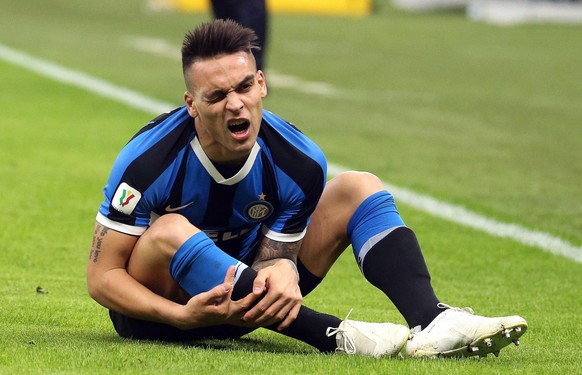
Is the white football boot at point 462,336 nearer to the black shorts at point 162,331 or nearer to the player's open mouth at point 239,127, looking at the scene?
the black shorts at point 162,331

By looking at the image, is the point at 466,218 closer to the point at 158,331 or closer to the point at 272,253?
the point at 272,253

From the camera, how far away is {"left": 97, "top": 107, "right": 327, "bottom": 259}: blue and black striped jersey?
498cm

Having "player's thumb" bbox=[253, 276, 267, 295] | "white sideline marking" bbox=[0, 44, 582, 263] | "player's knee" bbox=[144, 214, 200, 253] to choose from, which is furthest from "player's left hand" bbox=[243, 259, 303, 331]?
"white sideline marking" bbox=[0, 44, 582, 263]

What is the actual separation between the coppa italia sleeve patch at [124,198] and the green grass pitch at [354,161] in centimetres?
47

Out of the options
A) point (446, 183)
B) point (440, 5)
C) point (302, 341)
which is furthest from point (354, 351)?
point (440, 5)

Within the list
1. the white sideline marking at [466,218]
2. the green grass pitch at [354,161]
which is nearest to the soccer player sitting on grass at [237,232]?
the green grass pitch at [354,161]

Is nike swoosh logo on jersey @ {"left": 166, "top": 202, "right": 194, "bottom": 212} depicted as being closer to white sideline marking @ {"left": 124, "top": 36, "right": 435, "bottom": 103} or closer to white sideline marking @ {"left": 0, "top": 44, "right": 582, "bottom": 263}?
white sideline marking @ {"left": 0, "top": 44, "right": 582, "bottom": 263}

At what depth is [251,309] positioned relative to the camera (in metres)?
4.79

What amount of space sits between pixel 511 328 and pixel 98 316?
5.85ft

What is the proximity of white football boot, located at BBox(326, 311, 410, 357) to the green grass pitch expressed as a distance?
0.38 feet

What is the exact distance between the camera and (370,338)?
4898 mm

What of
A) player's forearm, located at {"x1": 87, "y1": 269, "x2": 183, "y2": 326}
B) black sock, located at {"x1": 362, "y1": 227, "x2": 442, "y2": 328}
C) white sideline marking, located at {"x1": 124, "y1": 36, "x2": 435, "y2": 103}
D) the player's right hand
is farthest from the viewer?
white sideline marking, located at {"x1": 124, "y1": 36, "x2": 435, "y2": 103}

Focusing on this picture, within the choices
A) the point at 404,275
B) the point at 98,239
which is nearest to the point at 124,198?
the point at 98,239

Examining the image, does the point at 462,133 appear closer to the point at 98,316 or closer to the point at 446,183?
the point at 446,183
